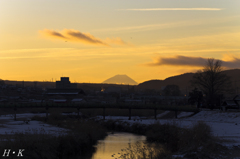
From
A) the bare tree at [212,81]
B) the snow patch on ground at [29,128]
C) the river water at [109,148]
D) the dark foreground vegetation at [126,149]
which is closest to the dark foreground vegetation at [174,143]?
the dark foreground vegetation at [126,149]

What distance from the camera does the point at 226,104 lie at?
89875mm

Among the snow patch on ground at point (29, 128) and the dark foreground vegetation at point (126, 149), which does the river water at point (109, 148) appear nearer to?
the dark foreground vegetation at point (126, 149)

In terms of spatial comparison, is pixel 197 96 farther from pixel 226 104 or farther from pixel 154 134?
pixel 154 134

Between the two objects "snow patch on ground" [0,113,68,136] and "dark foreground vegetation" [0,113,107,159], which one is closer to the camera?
"dark foreground vegetation" [0,113,107,159]

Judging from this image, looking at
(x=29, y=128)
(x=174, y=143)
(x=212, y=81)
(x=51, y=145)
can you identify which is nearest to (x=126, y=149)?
(x=174, y=143)

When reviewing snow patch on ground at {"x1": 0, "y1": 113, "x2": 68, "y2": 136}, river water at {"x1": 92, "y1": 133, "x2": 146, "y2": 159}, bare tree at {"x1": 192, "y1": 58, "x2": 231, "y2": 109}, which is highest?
bare tree at {"x1": 192, "y1": 58, "x2": 231, "y2": 109}

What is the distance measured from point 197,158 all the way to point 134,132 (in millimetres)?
38195

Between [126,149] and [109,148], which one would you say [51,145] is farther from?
[126,149]

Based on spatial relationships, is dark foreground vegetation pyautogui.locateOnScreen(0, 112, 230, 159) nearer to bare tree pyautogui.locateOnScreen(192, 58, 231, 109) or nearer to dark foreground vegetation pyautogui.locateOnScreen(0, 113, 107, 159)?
dark foreground vegetation pyautogui.locateOnScreen(0, 113, 107, 159)

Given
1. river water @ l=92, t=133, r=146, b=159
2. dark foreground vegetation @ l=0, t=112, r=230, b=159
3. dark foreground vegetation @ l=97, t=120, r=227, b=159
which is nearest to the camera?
dark foreground vegetation @ l=97, t=120, r=227, b=159

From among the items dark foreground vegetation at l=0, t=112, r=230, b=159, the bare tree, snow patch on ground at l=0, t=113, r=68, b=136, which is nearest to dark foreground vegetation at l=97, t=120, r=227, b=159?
dark foreground vegetation at l=0, t=112, r=230, b=159

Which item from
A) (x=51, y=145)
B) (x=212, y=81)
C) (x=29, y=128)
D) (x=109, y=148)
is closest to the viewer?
(x=51, y=145)

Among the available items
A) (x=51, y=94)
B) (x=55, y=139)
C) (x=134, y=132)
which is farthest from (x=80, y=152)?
(x=51, y=94)

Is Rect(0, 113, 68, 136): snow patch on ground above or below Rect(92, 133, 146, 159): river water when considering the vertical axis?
above
